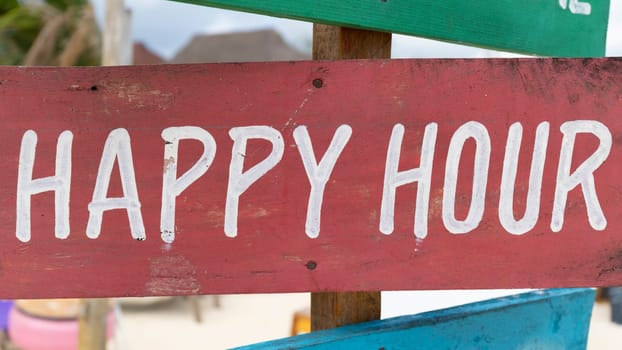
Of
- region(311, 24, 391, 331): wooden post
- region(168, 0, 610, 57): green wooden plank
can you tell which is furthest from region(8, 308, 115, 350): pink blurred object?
region(168, 0, 610, 57): green wooden plank

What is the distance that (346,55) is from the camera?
0.79 meters

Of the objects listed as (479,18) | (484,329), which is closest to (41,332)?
(484,329)

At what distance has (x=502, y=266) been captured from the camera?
2.38 feet

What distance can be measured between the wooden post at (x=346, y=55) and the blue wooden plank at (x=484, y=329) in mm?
24

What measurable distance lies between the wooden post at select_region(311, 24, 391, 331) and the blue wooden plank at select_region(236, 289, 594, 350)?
0.08ft

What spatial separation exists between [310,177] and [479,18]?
0.35m

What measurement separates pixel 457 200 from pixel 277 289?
24 cm

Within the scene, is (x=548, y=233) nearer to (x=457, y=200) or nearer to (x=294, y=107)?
(x=457, y=200)

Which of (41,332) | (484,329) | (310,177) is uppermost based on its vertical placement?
(310,177)

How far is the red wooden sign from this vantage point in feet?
2.16

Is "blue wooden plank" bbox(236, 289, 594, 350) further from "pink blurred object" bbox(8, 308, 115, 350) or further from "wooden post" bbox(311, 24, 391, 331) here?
"pink blurred object" bbox(8, 308, 115, 350)

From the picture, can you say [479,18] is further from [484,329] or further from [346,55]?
[484,329]

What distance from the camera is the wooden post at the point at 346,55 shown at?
0.79m

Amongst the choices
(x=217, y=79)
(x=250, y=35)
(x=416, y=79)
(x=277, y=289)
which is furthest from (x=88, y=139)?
(x=250, y=35)
